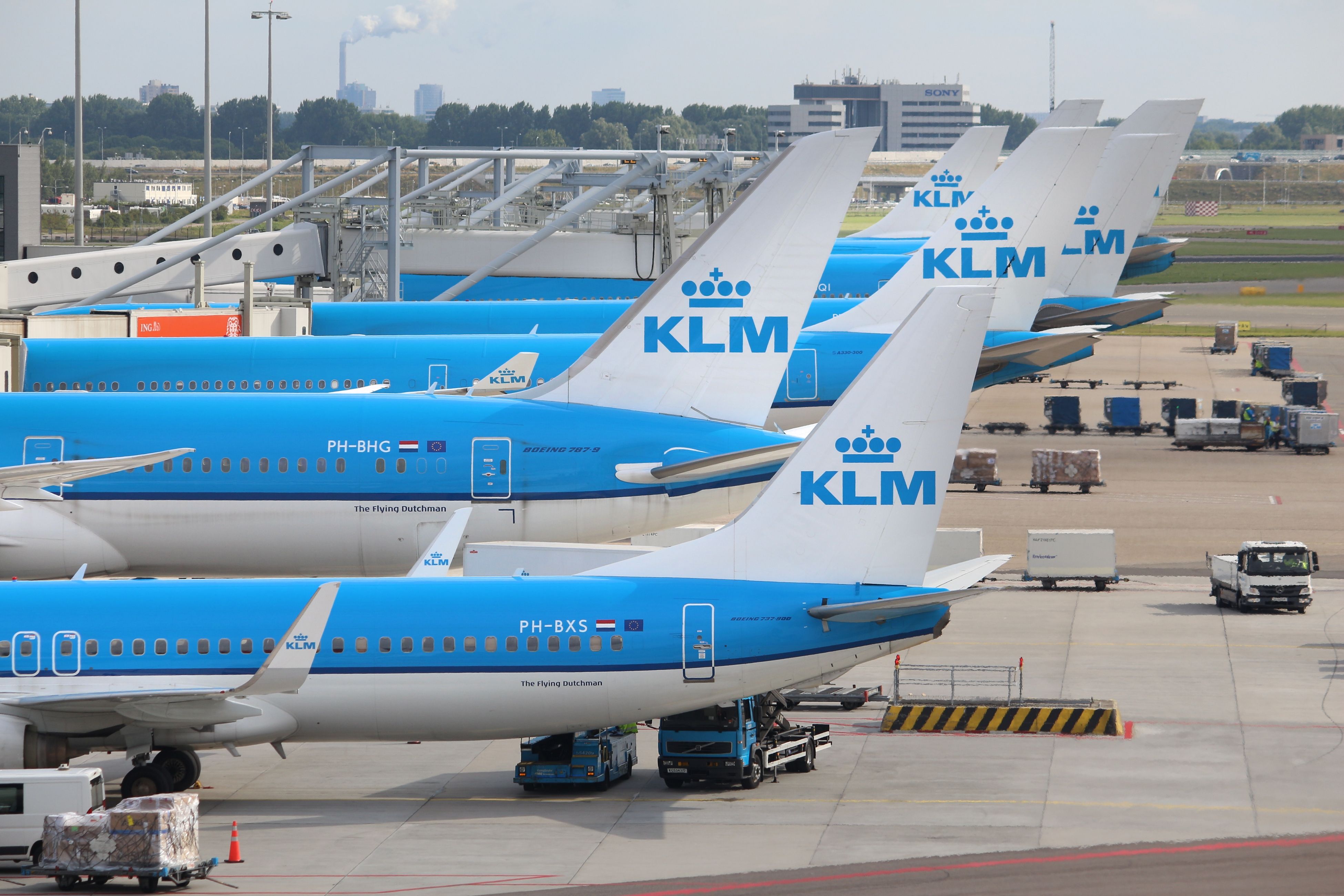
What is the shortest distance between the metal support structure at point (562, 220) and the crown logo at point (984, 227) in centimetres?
1557

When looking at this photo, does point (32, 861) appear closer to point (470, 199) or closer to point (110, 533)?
point (110, 533)

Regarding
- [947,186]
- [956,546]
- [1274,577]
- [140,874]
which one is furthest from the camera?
[947,186]

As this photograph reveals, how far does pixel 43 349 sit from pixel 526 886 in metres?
26.8

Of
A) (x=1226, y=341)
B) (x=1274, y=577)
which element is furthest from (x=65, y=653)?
(x=1226, y=341)

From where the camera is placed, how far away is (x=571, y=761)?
26938mm

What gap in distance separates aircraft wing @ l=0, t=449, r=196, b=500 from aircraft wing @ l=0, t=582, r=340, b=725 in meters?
→ 4.72

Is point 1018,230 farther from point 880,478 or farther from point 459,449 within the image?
point 880,478

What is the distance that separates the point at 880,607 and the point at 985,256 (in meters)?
28.1

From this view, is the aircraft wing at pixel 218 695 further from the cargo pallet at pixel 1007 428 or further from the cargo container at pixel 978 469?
the cargo pallet at pixel 1007 428

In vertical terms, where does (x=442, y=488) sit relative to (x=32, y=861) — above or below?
above

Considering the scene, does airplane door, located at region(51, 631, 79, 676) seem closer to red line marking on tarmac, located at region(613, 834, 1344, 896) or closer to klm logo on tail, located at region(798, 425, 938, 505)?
red line marking on tarmac, located at region(613, 834, 1344, 896)

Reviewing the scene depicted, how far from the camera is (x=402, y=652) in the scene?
2542 cm

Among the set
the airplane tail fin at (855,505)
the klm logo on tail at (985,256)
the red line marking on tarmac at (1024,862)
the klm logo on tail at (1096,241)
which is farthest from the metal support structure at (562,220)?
the red line marking on tarmac at (1024,862)

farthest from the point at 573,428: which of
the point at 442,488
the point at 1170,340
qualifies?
the point at 1170,340
